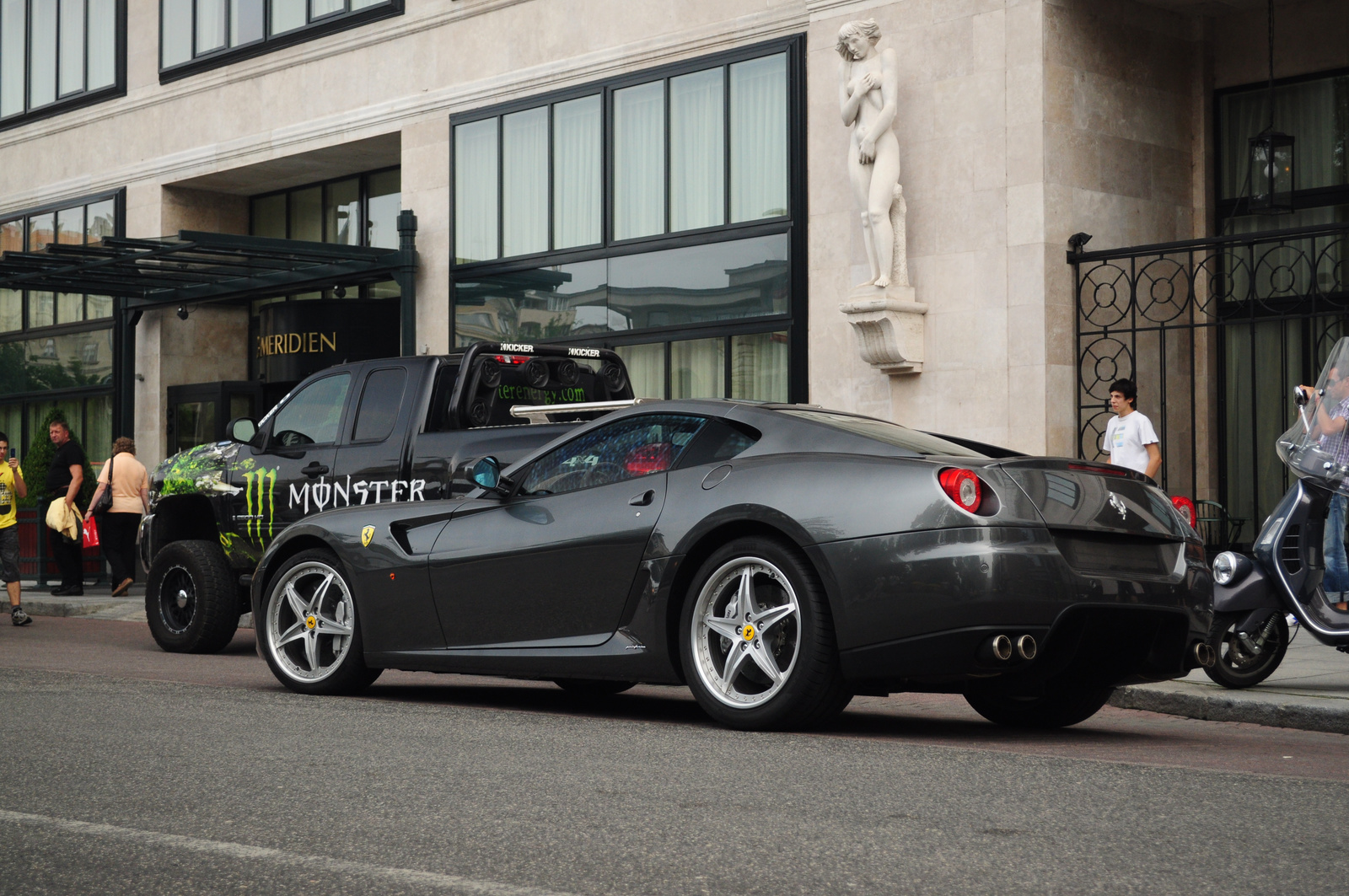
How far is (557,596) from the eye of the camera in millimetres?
7223

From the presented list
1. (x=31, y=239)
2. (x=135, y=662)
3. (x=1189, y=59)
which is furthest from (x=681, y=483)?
(x=31, y=239)

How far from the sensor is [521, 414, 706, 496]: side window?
7258 mm

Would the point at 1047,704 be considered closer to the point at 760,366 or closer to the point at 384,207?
the point at 760,366

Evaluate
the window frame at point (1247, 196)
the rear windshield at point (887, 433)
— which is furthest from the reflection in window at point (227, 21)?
the rear windshield at point (887, 433)

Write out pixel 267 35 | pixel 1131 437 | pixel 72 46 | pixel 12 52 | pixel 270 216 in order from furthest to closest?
pixel 12 52
pixel 72 46
pixel 270 216
pixel 267 35
pixel 1131 437

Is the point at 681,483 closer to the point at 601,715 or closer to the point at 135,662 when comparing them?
the point at 601,715

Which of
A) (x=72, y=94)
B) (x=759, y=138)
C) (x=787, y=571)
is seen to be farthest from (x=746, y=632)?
(x=72, y=94)

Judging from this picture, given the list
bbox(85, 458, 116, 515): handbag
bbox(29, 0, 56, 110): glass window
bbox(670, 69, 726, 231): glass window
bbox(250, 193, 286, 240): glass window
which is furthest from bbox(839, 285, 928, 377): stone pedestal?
bbox(29, 0, 56, 110): glass window

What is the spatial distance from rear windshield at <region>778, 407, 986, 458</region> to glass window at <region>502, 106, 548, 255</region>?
1248cm

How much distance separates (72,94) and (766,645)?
909 inches

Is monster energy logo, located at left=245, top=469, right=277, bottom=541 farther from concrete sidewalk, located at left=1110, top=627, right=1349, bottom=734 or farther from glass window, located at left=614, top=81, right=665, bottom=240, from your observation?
glass window, located at left=614, top=81, right=665, bottom=240

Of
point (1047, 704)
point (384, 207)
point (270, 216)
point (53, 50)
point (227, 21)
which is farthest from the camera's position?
point (53, 50)

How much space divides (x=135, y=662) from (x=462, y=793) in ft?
21.2

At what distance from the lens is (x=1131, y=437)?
40.9 ft
